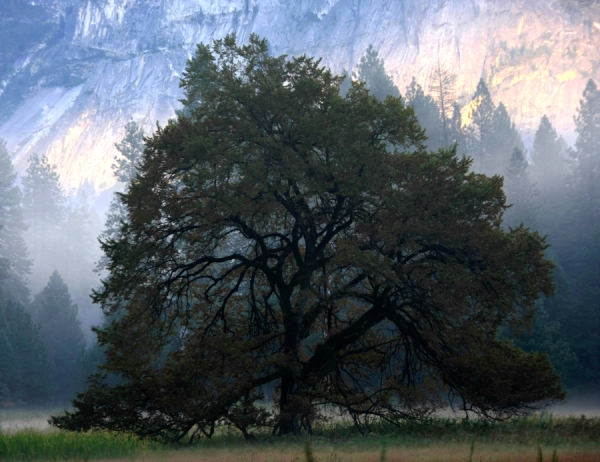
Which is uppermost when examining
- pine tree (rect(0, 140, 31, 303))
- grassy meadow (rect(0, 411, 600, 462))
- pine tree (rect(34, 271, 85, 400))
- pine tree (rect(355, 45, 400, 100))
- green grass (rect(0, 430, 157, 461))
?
pine tree (rect(355, 45, 400, 100))

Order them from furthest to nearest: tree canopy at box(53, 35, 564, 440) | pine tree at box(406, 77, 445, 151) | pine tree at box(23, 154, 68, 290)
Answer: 1. pine tree at box(23, 154, 68, 290)
2. pine tree at box(406, 77, 445, 151)
3. tree canopy at box(53, 35, 564, 440)

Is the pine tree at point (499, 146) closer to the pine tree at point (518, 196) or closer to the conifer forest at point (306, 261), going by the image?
the pine tree at point (518, 196)

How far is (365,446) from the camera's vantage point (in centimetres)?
1355

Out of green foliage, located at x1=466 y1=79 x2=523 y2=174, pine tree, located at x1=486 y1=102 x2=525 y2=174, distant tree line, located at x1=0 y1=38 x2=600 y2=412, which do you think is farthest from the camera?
green foliage, located at x1=466 y1=79 x2=523 y2=174

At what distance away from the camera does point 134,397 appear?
16.2 metres

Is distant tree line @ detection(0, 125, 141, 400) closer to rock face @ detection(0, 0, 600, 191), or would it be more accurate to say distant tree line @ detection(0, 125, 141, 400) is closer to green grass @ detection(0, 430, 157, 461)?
green grass @ detection(0, 430, 157, 461)

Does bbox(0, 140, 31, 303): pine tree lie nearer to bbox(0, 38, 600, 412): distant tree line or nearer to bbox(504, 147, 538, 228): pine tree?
bbox(0, 38, 600, 412): distant tree line

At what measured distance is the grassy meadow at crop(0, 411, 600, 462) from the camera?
11.0 metres

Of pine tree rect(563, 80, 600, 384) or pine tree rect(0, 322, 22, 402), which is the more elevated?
pine tree rect(563, 80, 600, 384)

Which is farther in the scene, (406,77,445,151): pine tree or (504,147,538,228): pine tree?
(406,77,445,151): pine tree

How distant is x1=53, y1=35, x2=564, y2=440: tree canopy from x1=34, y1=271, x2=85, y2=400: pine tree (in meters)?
42.5

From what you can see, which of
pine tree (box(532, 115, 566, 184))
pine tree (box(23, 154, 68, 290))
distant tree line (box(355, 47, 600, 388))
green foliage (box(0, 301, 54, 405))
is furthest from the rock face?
green foliage (box(0, 301, 54, 405))

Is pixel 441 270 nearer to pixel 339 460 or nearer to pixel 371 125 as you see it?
pixel 371 125

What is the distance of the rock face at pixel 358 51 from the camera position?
419 feet
